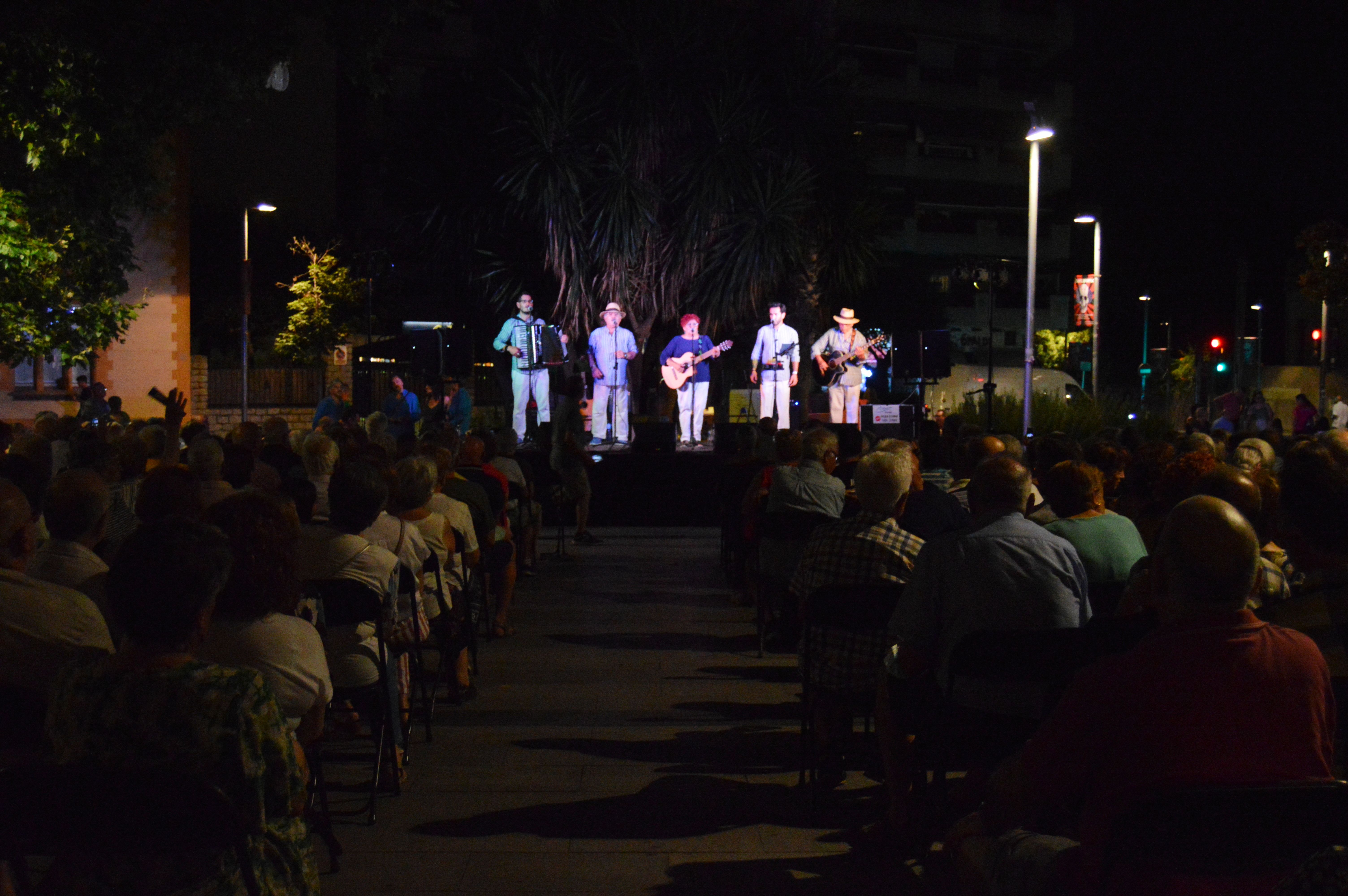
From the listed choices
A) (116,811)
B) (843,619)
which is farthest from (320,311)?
(116,811)

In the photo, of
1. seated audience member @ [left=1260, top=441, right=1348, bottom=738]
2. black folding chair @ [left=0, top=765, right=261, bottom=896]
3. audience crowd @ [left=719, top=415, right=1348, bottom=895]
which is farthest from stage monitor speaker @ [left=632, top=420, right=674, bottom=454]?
black folding chair @ [left=0, top=765, right=261, bottom=896]

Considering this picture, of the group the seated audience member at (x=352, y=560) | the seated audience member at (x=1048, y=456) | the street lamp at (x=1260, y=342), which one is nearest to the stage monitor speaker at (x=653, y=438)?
the seated audience member at (x=1048, y=456)

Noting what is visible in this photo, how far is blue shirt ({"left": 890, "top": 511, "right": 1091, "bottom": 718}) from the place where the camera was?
149 inches

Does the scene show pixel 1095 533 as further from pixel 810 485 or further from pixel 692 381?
pixel 692 381

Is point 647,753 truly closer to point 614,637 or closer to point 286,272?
point 614,637

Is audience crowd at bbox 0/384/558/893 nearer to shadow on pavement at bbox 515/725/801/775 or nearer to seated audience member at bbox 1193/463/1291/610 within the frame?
shadow on pavement at bbox 515/725/801/775

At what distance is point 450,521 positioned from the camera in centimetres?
644

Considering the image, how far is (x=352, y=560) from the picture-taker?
458cm

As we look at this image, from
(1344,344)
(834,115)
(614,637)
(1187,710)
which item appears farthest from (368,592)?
(1344,344)

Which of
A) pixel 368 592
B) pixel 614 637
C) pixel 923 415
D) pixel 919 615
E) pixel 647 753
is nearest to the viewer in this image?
pixel 919 615

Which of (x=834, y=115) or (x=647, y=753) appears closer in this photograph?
(x=647, y=753)

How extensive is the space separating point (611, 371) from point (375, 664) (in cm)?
1417

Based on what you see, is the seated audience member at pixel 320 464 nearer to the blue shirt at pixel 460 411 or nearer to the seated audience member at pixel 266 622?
the seated audience member at pixel 266 622

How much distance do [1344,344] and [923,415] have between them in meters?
39.5
